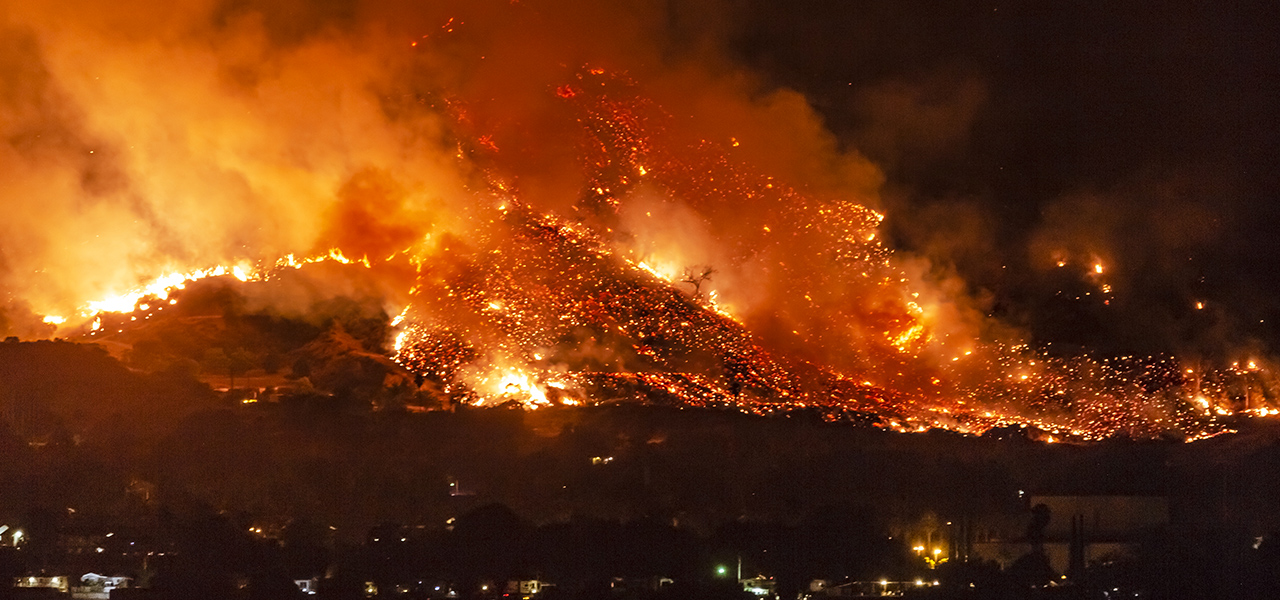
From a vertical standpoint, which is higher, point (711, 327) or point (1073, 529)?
point (711, 327)

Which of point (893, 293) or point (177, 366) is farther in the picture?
point (893, 293)

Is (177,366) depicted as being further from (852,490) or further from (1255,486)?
(1255,486)

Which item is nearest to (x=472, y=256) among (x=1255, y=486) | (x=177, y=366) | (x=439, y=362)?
(x=439, y=362)

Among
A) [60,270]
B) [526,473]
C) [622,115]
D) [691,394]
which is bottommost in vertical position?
[526,473]

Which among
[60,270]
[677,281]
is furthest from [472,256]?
[60,270]

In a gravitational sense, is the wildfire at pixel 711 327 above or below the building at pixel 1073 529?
above

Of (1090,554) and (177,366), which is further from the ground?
(177,366)

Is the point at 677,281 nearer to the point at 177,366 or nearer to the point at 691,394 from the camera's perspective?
the point at 691,394

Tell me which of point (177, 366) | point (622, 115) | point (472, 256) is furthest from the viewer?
point (622, 115)

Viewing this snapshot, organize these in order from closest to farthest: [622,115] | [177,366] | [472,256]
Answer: [177,366], [472,256], [622,115]

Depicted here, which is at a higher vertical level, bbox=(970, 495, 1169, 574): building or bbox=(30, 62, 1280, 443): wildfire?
bbox=(30, 62, 1280, 443): wildfire
